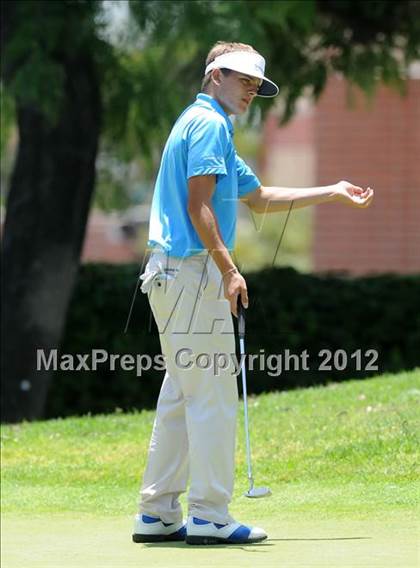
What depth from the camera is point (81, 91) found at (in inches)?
494

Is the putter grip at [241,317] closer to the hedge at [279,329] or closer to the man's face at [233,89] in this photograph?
the man's face at [233,89]

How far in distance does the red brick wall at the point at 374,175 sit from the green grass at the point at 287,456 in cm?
999

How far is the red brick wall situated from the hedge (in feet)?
18.3

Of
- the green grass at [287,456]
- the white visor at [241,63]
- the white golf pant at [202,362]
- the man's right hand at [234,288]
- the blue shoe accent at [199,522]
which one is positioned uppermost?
the white visor at [241,63]

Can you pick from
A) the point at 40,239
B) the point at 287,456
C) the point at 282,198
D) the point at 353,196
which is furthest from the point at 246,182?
the point at 40,239

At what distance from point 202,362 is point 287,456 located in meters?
2.75

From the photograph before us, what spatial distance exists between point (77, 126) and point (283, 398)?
3708 mm

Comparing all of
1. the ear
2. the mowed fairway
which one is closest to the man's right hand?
the ear

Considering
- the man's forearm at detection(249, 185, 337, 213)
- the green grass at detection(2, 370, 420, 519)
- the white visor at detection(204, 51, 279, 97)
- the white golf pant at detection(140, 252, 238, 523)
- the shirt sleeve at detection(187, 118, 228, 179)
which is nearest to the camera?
the shirt sleeve at detection(187, 118, 228, 179)

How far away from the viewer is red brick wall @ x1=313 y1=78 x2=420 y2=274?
2084 centimetres

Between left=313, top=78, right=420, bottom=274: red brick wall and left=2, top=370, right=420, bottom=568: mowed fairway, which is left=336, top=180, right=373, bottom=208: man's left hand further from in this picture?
left=313, top=78, right=420, bottom=274: red brick wall

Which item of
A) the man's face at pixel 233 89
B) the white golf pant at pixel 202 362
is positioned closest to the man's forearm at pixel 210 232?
the white golf pant at pixel 202 362

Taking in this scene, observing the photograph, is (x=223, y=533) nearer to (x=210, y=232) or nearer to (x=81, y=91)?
(x=210, y=232)

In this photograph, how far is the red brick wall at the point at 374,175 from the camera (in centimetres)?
2084
